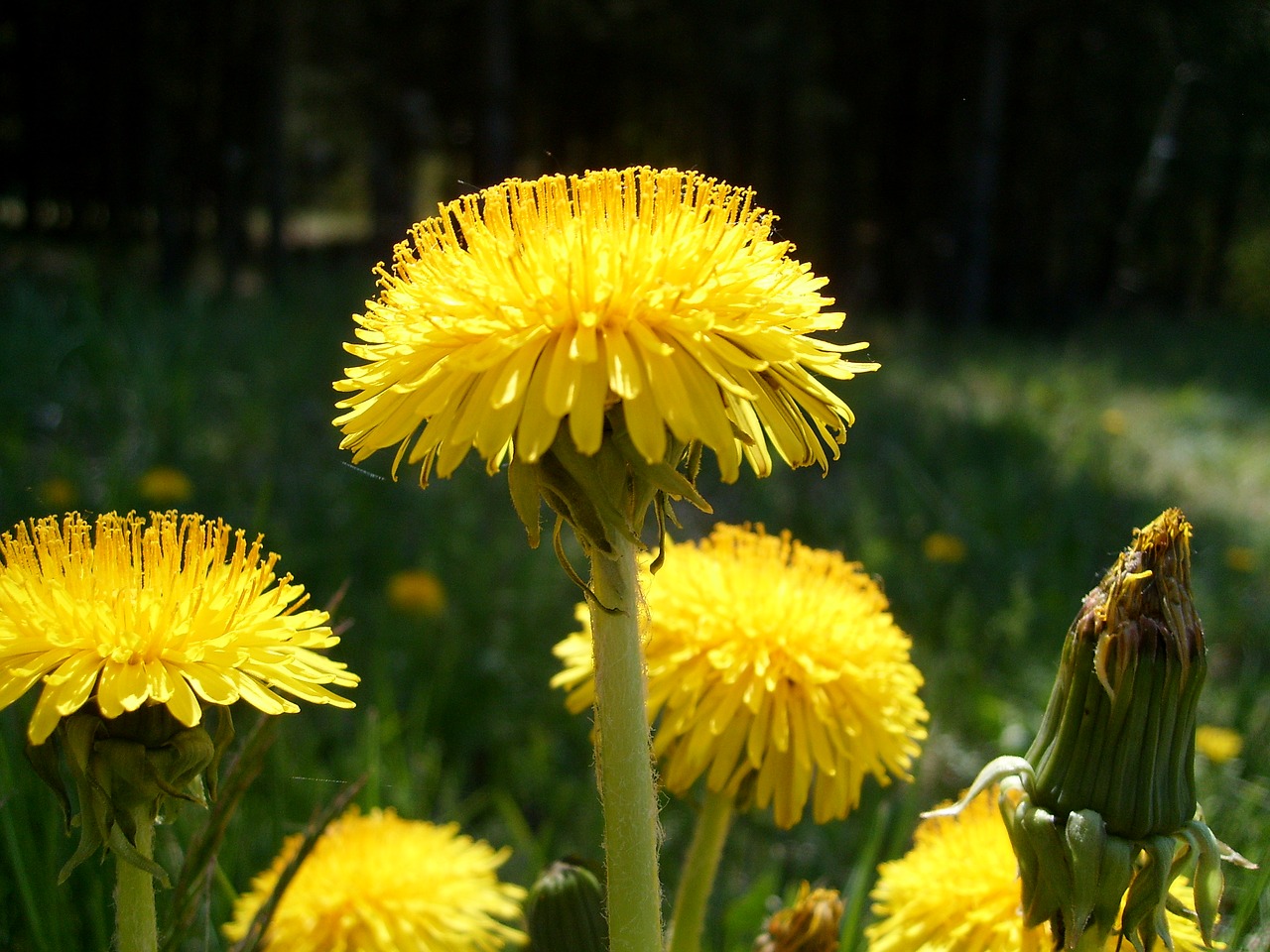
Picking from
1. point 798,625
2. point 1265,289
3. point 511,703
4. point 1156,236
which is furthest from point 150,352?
point 1265,289

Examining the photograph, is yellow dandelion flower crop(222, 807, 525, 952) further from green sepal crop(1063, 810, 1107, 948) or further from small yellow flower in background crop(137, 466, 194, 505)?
small yellow flower in background crop(137, 466, 194, 505)

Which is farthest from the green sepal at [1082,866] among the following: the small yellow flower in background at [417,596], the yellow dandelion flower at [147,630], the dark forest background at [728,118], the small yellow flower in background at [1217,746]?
the dark forest background at [728,118]

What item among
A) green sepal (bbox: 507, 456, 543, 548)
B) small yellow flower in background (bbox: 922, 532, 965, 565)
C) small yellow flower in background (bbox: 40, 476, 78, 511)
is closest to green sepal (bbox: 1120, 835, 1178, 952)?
green sepal (bbox: 507, 456, 543, 548)

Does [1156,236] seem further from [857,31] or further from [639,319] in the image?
[639,319]

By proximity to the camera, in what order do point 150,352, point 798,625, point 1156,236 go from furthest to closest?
point 1156,236, point 150,352, point 798,625

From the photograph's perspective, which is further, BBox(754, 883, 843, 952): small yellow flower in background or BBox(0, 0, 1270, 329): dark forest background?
BBox(0, 0, 1270, 329): dark forest background

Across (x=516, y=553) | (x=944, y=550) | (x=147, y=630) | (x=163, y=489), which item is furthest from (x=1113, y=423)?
(x=147, y=630)
